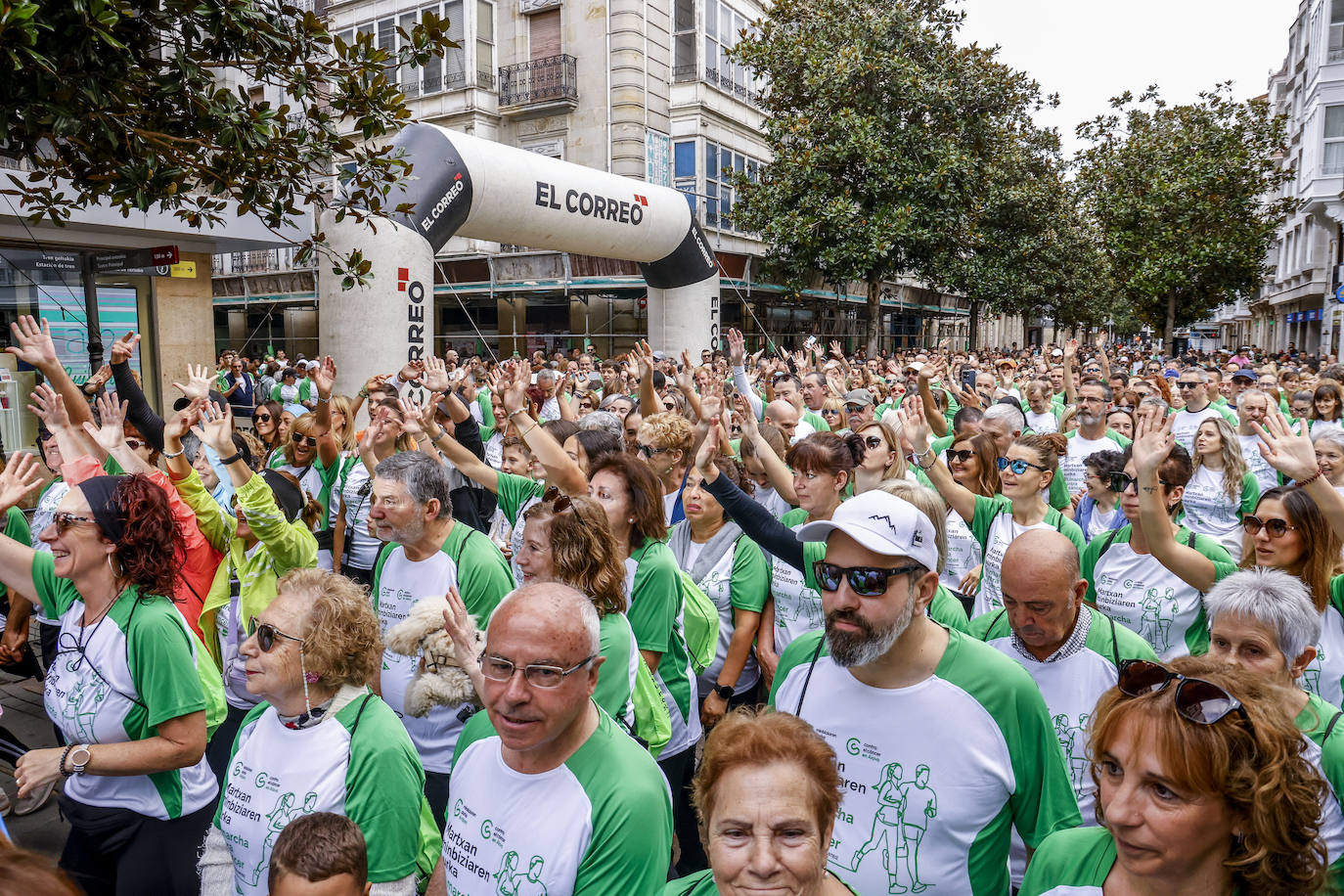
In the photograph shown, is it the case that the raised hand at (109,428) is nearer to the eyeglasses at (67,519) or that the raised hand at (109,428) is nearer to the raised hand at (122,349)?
the raised hand at (122,349)

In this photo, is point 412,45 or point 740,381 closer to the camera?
point 412,45

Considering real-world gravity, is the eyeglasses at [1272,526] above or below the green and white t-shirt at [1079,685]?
above

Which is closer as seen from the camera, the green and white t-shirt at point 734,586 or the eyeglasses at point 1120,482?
the green and white t-shirt at point 734,586

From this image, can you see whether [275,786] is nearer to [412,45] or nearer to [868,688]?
[868,688]

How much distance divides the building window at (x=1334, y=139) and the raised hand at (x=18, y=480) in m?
43.9

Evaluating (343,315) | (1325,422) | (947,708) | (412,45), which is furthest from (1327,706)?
(343,315)

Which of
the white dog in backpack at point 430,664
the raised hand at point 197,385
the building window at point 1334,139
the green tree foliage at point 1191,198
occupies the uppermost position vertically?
the building window at point 1334,139

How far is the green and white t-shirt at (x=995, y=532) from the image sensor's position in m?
4.68

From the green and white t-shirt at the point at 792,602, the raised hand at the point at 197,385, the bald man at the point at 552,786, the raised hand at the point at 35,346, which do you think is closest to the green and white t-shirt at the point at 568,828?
the bald man at the point at 552,786

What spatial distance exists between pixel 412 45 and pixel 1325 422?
28.0ft

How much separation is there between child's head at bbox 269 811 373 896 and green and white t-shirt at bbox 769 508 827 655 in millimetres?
2356

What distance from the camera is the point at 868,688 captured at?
253 centimetres

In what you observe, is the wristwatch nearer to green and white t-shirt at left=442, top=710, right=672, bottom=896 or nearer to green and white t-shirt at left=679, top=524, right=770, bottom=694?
green and white t-shirt at left=442, top=710, right=672, bottom=896

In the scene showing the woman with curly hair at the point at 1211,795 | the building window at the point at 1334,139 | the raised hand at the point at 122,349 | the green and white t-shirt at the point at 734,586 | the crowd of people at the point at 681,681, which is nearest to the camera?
the woman with curly hair at the point at 1211,795
